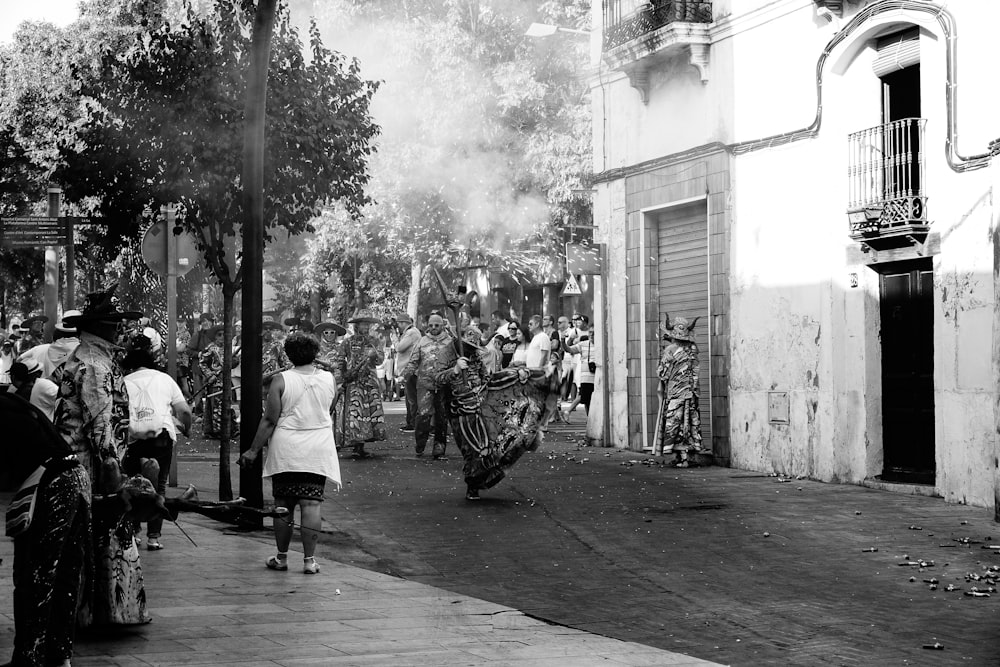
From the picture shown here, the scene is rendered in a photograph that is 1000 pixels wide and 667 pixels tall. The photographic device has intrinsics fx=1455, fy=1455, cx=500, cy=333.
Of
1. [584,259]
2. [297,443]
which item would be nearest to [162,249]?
[297,443]

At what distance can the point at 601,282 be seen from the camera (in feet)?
67.2

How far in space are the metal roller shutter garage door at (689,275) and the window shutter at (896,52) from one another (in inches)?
138

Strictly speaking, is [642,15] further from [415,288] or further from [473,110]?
[415,288]

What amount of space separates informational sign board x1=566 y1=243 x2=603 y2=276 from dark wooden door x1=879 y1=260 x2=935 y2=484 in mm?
5522

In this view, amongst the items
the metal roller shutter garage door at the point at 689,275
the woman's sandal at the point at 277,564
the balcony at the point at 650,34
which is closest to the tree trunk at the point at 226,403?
the woman's sandal at the point at 277,564

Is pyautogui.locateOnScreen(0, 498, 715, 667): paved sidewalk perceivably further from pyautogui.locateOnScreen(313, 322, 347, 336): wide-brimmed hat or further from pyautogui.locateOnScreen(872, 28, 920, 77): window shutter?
pyautogui.locateOnScreen(313, 322, 347, 336): wide-brimmed hat

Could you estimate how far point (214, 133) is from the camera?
12.7 meters

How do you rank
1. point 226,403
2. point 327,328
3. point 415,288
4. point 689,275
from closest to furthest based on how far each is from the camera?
point 226,403 < point 689,275 < point 327,328 < point 415,288

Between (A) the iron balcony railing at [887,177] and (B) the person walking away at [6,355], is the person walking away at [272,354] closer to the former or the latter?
(B) the person walking away at [6,355]

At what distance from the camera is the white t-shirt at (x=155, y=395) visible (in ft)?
32.4

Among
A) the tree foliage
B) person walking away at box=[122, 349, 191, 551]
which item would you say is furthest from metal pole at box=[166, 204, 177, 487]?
person walking away at box=[122, 349, 191, 551]

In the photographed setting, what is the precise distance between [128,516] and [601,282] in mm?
14051

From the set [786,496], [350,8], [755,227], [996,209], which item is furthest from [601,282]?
[350,8]

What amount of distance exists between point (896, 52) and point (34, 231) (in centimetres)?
1263
